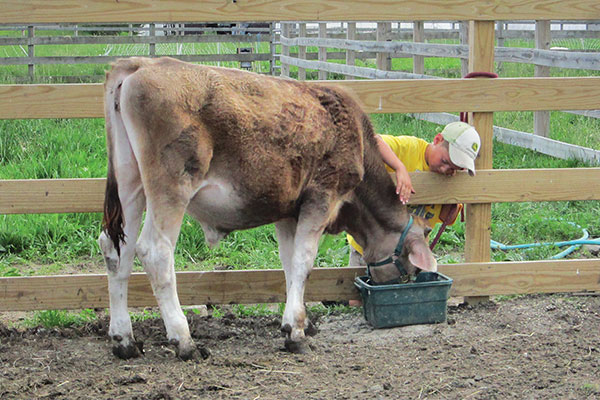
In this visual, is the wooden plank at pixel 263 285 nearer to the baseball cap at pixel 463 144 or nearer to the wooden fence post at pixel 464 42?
the baseball cap at pixel 463 144

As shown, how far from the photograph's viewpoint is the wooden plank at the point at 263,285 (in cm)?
497

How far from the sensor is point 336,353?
4527 millimetres

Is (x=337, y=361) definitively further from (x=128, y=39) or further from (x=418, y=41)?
(x=128, y=39)

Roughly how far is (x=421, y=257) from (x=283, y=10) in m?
1.80

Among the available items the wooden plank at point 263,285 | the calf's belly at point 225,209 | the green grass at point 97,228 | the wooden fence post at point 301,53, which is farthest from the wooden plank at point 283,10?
the wooden fence post at point 301,53

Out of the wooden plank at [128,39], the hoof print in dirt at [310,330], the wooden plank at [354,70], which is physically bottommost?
the hoof print in dirt at [310,330]

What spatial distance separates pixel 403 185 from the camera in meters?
5.00

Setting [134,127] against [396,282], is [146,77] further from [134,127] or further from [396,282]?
[396,282]

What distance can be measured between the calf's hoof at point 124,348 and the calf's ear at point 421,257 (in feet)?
5.96

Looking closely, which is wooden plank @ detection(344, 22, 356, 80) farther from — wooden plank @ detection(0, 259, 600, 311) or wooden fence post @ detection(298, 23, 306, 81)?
wooden plank @ detection(0, 259, 600, 311)

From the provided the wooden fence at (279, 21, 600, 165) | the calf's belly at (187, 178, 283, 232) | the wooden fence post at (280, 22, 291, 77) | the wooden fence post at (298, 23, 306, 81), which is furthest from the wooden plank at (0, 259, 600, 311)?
the wooden fence post at (280, 22, 291, 77)

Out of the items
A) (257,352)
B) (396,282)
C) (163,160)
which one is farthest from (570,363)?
(163,160)

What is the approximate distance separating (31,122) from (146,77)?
585 centimetres

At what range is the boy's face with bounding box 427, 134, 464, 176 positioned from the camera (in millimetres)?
5156
